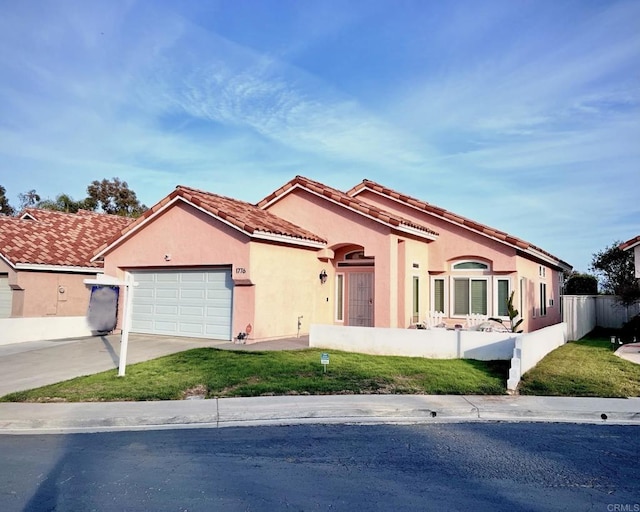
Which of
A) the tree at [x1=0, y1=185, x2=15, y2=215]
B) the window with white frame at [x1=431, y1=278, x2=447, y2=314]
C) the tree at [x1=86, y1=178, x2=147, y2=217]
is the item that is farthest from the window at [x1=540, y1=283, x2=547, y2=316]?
the tree at [x1=0, y1=185, x2=15, y2=215]

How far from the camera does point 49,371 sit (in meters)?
11.5

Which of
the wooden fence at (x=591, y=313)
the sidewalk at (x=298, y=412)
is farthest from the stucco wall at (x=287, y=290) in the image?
the wooden fence at (x=591, y=313)

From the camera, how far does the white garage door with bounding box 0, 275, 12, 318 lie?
18781 mm

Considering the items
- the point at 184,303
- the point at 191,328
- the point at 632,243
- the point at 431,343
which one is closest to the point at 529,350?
the point at 431,343

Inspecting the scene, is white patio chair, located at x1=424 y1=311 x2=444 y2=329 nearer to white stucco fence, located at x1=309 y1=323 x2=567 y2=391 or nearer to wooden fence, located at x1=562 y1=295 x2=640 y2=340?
white stucco fence, located at x1=309 y1=323 x2=567 y2=391

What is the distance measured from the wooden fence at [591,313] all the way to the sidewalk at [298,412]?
31.2 feet

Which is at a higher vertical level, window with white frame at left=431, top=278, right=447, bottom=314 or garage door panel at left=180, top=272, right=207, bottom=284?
garage door panel at left=180, top=272, right=207, bottom=284

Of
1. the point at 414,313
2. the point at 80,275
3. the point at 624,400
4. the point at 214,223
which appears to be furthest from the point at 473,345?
the point at 80,275

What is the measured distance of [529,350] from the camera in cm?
1166

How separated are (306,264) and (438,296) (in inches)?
192

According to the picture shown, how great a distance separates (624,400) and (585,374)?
1820 millimetres

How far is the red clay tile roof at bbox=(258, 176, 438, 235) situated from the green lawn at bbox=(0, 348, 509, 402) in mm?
4904

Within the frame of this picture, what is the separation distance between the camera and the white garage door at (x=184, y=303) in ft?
51.9

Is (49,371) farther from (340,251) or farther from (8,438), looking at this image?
(340,251)
